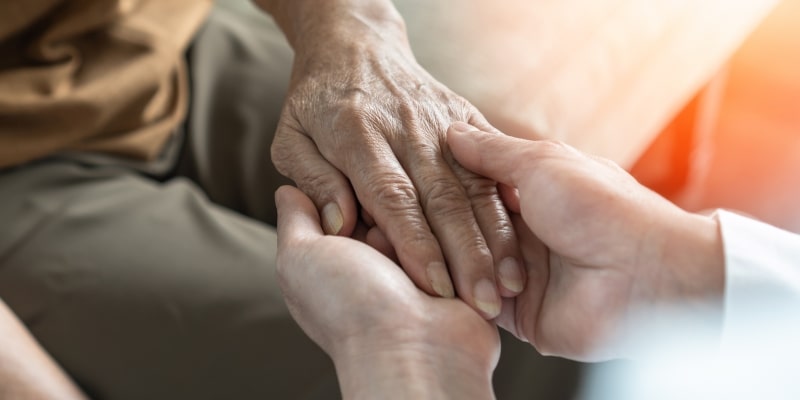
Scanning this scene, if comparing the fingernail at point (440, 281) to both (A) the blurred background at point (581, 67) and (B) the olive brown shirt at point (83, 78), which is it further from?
(B) the olive brown shirt at point (83, 78)

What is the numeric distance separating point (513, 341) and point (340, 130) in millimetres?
340

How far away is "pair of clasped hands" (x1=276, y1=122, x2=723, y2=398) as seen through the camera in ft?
2.17

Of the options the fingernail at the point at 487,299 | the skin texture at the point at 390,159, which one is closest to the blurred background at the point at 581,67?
the skin texture at the point at 390,159

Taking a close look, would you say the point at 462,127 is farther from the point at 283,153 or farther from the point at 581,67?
the point at 581,67

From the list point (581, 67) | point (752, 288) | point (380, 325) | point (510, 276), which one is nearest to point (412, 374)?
point (380, 325)

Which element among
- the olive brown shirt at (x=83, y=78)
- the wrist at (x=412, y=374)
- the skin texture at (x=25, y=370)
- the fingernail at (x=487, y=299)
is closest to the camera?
the wrist at (x=412, y=374)

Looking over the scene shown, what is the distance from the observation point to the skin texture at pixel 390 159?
75 centimetres

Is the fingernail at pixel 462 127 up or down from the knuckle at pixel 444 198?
up

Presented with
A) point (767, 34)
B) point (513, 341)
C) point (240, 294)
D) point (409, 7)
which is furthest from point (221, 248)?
point (767, 34)

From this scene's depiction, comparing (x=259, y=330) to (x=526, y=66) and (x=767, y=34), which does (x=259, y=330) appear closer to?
(x=526, y=66)

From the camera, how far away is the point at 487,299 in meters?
0.73

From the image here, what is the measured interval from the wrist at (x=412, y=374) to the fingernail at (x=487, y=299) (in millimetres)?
67

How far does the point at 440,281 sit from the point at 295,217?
6.5 inches

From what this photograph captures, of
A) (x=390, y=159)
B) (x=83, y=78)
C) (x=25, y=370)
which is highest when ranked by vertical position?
(x=390, y=159)
